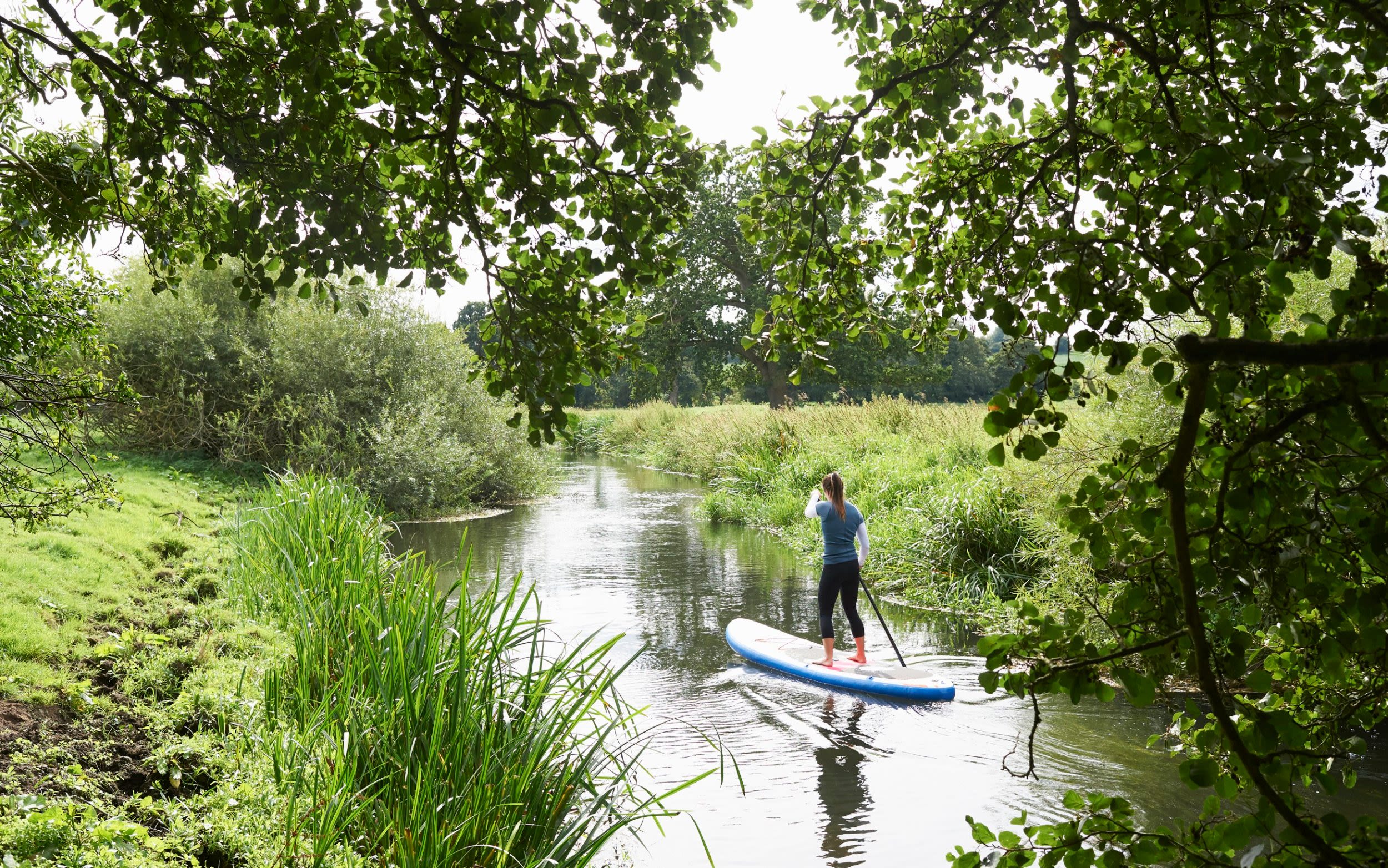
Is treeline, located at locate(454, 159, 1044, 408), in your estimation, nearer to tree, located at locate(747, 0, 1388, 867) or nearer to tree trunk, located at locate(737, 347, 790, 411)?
tree trunk, located at locate(737, 347, 790, 411)

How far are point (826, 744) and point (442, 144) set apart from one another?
514 centimetres

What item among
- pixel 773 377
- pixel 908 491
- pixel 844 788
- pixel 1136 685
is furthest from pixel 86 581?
pixel 773 377

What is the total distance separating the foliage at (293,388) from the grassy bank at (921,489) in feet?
18.3

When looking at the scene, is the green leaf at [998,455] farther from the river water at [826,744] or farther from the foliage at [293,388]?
the foliage at [293,388]

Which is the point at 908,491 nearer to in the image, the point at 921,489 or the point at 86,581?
the point at 921,489

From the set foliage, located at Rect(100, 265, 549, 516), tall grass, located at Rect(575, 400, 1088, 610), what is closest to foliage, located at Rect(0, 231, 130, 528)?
tall grass, located at Rect(575, 400, 1088, 610)

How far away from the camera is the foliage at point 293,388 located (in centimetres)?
1702

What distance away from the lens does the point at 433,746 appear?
3764 mm

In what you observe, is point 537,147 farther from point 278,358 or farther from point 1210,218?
point 278,358

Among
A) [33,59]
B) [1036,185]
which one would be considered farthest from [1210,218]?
[33,59]

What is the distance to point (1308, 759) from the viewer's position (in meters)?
1.44

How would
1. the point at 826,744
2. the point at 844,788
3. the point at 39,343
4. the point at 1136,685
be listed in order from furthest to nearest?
the point at 826,744, the point at 844,788, the point at 39,343, the point at 1136,685

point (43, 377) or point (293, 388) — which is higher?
point (293, 388)

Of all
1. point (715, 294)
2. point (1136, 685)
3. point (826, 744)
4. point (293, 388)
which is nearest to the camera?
point (1136, 685)
